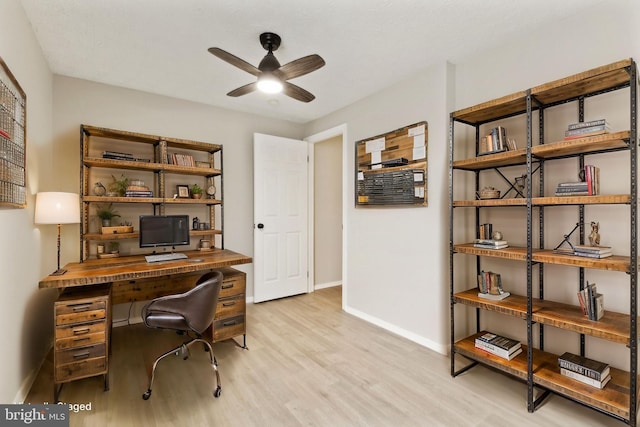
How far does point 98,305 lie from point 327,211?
3.20 metres

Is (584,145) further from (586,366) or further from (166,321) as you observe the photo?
(166,321)

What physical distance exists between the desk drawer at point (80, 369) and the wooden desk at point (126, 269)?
51cm

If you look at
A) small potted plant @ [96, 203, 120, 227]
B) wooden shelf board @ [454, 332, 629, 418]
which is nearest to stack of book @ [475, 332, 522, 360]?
wooden shelf board @ [454, 332, 629, 418]

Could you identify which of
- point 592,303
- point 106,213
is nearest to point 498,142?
point 592,303

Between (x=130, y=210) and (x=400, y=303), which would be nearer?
(x=400, y=303)

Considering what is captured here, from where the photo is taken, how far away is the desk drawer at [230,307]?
8.77ft

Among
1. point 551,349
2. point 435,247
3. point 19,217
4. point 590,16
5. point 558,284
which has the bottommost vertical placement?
point 551,349

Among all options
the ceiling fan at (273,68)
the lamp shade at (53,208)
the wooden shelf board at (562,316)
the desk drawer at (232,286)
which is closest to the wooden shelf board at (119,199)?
the lamp shade at (53,208)

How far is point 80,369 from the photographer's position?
2.03 m

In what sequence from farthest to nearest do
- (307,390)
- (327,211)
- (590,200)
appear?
1. (327,211)
2. (307,390)
3. (590,200)

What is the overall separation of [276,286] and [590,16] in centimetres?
392

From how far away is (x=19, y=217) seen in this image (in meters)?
1.97

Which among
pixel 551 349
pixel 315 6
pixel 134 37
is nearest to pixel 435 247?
pixel 551 349

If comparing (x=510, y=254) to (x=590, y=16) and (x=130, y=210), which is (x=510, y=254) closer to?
(x=590, y=16)
